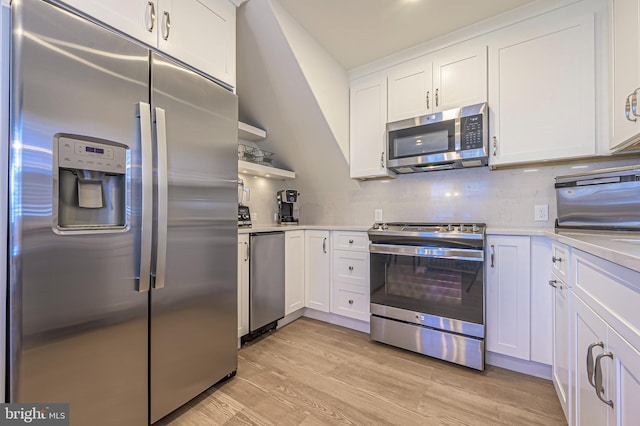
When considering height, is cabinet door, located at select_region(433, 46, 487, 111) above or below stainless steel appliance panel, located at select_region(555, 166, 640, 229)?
above

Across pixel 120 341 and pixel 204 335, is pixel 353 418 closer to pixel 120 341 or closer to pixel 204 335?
pixel 204 335

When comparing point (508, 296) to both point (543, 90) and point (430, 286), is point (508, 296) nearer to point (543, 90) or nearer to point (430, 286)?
point (430, 286)

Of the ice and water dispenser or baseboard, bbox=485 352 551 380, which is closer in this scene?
the ice and water dispenser

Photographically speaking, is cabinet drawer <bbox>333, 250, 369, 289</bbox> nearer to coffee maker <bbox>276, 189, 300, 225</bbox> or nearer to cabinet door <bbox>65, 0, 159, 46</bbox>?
coffee maker <bbox>276, 189, 300, 225</bbox>

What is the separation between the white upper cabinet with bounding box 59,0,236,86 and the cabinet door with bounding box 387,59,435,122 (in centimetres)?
146

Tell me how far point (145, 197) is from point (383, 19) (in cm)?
208

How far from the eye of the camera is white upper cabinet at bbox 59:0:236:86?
1.22 metres

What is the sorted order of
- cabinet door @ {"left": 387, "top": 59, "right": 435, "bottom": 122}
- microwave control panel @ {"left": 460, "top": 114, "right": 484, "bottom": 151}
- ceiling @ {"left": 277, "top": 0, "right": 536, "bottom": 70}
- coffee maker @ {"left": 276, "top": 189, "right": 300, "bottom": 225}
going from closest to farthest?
ceiling @ {"left": 277, "top": 0, "right": 536, "bottom": 70}
microwave control panel @ {"left": 460, "top": 114, "right": 484, "bottom": 151}
cabinet door @ {"left": 387, "top": 59, "right": 435, "bottom": 122}
coffee maker @ {"left": 276, "top": 189, "right": 300, "bottom": 225}

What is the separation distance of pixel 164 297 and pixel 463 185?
247 cm

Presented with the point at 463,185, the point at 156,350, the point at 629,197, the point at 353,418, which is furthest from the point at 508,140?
the point at 156,350

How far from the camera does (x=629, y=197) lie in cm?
140

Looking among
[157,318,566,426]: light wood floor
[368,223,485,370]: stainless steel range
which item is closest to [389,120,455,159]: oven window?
[368,223,485,370]: stainless steel range

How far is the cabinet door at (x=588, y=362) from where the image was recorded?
79 centimetres

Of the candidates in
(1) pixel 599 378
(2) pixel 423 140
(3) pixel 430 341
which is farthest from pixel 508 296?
(2) pixel 423 140
